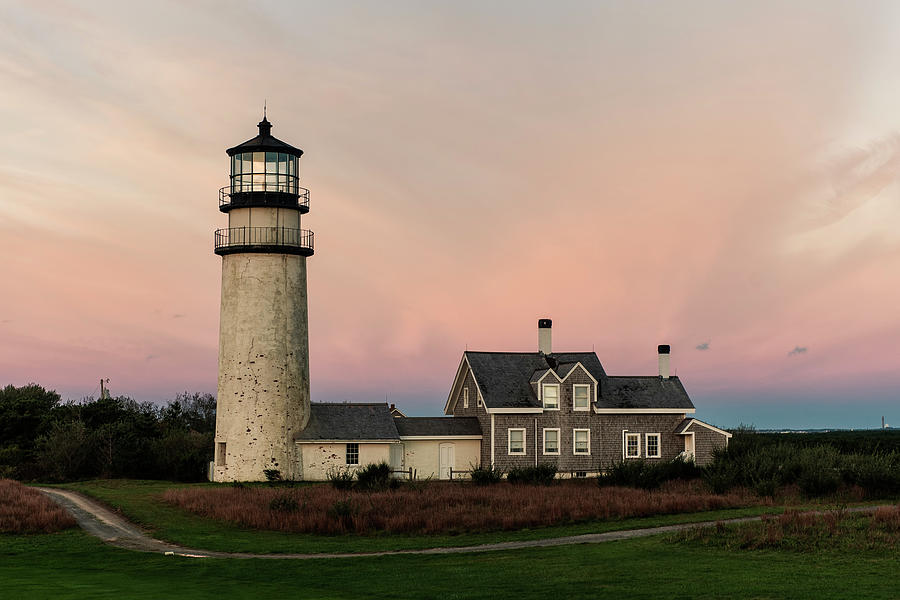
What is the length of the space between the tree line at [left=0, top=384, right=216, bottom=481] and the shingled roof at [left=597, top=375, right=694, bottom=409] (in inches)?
786

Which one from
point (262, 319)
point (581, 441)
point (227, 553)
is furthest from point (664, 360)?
point (227, 553)

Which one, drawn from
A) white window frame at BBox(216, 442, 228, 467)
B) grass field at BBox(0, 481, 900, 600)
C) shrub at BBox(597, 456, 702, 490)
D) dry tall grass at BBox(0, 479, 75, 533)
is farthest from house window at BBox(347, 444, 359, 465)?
grass field at BBox(0, 481, 900, 600)

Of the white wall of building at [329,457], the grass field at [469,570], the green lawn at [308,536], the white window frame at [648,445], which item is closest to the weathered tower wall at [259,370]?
the white wall of building at [329,457]

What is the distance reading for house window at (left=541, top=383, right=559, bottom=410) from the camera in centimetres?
4844

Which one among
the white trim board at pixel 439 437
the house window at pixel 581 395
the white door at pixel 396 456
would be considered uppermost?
the house window at pixel 581 395

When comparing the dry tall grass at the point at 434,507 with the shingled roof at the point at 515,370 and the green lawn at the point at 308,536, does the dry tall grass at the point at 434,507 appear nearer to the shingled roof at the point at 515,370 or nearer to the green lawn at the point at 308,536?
the green lawn at the point at 308,536

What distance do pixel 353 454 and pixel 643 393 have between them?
49.4ft

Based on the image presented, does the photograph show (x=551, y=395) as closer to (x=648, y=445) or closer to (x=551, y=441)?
(x=551, y=441)

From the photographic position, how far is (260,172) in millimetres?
45562

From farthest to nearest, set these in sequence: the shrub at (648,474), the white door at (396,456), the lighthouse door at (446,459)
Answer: the lighthouse door at (446,459) → the white door at (396,456) → the shrub at (648,474)

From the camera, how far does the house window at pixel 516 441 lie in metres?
47.5

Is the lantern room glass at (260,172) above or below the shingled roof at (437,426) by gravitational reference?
above

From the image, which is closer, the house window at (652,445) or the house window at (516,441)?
the house window at (516,441)

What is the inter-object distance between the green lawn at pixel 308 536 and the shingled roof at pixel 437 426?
1555 cm
